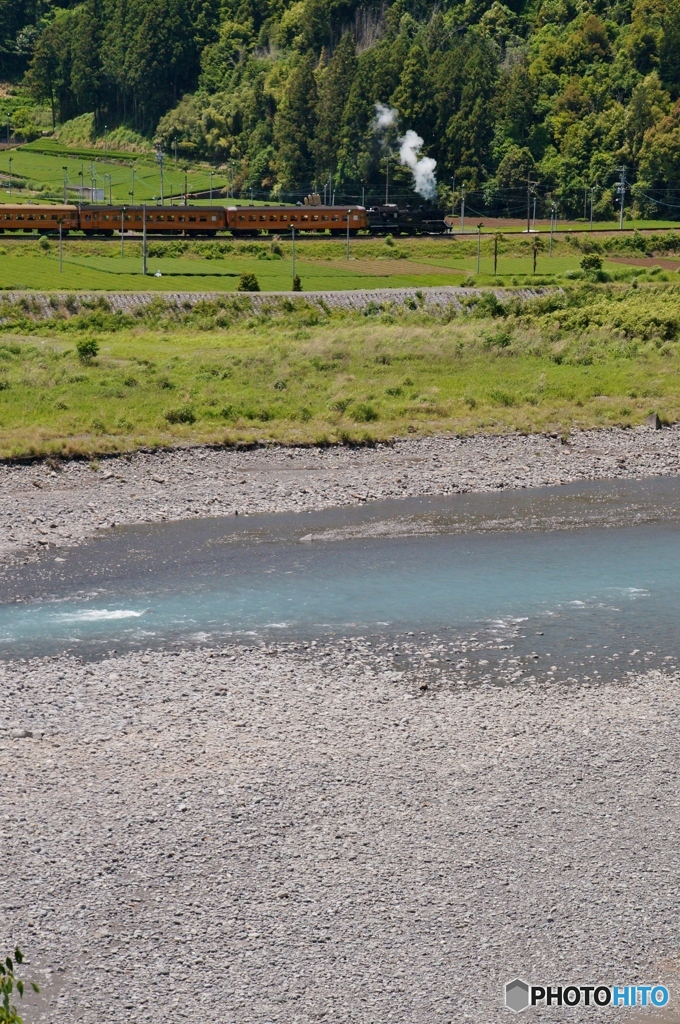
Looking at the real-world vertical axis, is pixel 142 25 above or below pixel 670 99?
above

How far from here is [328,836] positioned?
1477 cm

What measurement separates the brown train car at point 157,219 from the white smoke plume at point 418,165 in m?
37.5

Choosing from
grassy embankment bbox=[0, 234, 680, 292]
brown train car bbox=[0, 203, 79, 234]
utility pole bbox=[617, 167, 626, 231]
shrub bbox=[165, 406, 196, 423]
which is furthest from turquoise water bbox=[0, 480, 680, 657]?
utility pole bbox=[617, 167, 626, 231]

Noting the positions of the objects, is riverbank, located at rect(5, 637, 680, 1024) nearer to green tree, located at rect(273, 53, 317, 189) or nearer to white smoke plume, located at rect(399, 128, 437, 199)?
white smoke plume, located at rect(399, 128, 437, 199)

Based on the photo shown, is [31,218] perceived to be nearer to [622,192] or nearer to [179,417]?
[622,192]

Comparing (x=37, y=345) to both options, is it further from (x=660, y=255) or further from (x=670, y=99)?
(x=670, y=99)

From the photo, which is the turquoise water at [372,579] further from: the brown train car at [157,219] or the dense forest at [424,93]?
the dense forest at [424,93]

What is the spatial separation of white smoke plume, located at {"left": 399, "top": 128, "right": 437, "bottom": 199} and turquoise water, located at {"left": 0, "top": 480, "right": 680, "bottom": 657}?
108 m

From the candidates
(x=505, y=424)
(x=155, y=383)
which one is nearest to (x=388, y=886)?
(x=505, y=424)

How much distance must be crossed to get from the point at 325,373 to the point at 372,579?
2260cm

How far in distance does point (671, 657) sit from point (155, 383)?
83.8ft

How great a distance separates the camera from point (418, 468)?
3384cm

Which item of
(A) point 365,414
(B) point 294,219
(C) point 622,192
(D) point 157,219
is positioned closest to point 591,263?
(B) point 294,219

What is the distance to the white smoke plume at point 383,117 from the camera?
137 m
